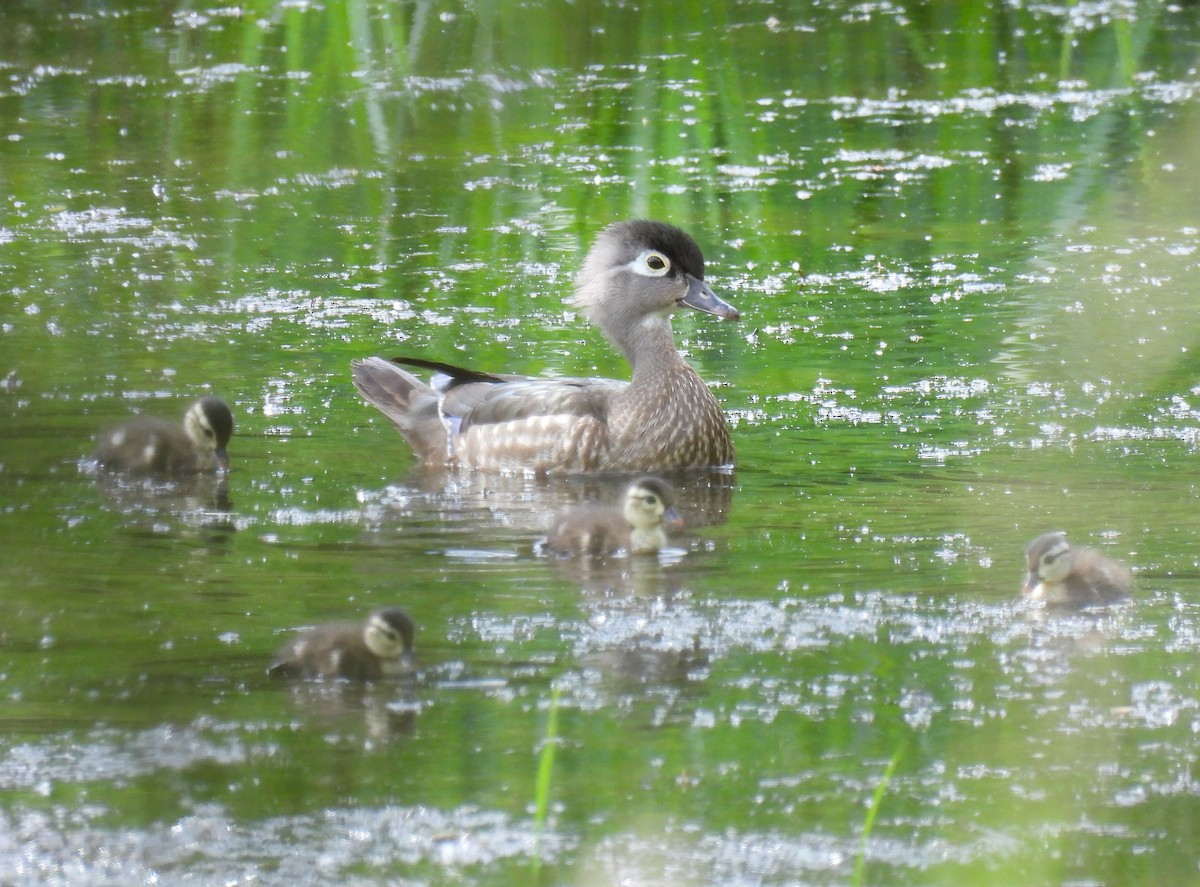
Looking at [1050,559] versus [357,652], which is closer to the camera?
[357,652]

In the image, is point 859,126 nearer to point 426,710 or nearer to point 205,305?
point 205,305

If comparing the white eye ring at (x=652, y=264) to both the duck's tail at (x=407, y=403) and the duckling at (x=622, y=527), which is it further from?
the duckling at (x=622, y=527)

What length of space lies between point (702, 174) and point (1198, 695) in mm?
7880

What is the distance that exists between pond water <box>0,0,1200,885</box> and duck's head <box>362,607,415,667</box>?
0.35 ft

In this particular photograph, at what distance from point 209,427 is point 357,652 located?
2489 millimetres

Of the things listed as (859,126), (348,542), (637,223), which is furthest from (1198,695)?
(859,126)

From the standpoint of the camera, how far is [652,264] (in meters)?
8.43

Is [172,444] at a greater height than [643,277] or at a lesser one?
lesser

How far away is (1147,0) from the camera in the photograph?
58.1 ft

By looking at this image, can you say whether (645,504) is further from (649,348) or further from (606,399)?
(649,348)

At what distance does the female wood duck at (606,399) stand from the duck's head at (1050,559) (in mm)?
2269

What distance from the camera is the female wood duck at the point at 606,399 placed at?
25.7 feet

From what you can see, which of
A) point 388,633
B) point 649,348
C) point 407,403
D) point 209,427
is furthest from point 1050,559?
point 407,403

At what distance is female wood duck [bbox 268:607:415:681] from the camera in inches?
201
